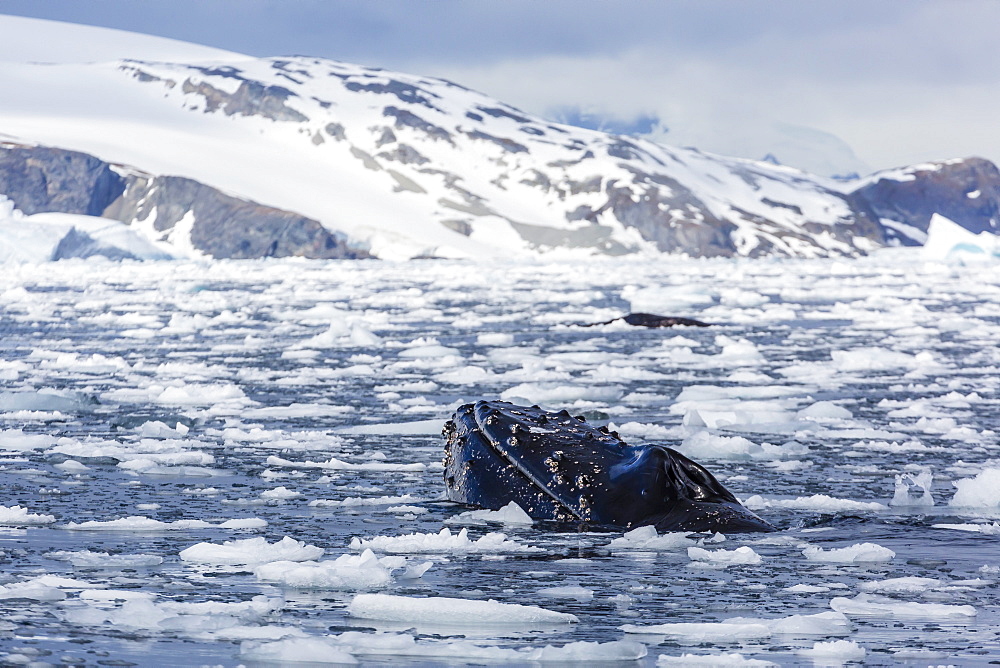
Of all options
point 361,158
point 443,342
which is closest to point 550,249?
point 361,158

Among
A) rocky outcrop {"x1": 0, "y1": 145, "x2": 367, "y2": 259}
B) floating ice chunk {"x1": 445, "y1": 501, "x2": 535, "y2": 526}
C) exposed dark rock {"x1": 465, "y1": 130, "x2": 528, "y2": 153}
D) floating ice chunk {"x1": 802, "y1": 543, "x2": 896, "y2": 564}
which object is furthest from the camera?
exposed dark rock {"x1": 465, "y1": 130, "x2": 528, "y2": 153}

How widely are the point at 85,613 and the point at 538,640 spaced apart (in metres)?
1.67

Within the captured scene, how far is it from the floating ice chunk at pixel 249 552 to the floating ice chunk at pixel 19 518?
121cm

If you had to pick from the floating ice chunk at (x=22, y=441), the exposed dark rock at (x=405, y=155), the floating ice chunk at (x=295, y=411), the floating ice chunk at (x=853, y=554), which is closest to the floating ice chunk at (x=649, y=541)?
the floating ice chunk at (x=853, y=554)

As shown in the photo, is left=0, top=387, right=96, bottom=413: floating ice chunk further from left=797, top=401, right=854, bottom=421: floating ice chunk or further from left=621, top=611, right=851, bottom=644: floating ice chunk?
left=621, top=611, right=851, bottom=644: floating ice chunk

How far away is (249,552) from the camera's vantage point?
5.66 m

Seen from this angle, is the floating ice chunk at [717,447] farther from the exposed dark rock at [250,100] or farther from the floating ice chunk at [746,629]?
the exposed dark rock at [250,100]

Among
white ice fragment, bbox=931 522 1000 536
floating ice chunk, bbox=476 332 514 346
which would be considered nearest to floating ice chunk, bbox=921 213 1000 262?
floating ice chunk, bbox=476 332 514 346

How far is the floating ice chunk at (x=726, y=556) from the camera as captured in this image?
5625 millimetres

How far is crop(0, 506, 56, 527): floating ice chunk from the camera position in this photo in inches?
253

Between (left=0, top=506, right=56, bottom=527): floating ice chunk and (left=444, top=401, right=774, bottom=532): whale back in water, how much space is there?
7.47 ft

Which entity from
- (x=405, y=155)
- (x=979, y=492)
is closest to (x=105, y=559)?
(x=979, y=492)

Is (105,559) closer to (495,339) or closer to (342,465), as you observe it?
(342,465)

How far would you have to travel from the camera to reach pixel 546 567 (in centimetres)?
547
